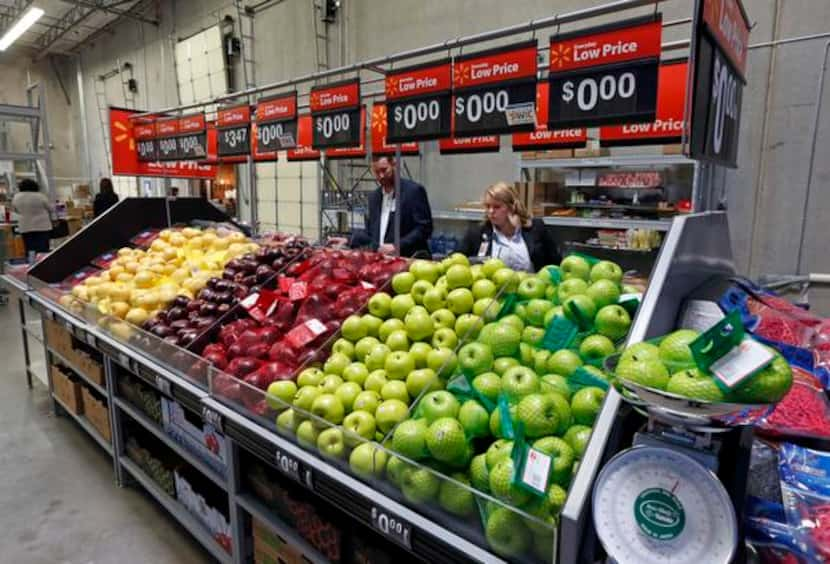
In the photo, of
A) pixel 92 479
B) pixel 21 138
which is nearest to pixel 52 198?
pixel 92 479

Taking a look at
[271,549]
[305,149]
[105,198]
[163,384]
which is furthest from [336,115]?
[105,198]

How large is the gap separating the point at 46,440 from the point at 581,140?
438 centimetres

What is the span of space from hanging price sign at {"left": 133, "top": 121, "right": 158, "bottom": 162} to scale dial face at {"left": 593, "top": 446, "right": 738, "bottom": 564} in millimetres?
4962

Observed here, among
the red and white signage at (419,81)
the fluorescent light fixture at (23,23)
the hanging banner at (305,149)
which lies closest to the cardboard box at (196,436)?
the red and white signage at (419,81)

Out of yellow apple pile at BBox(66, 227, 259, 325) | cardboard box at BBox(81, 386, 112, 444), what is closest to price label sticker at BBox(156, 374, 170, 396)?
yellow apple pile at BBox(66, 227, 259, 325)

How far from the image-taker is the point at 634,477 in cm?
87

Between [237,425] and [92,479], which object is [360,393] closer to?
[237,425]

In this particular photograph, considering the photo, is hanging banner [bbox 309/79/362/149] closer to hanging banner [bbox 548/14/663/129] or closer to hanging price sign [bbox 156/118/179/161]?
hanging banner [bbox 548/14/663/129]

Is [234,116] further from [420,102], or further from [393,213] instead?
[420,102]

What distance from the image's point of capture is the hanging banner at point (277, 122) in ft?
11.3

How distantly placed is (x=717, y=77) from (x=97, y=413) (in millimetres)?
3728

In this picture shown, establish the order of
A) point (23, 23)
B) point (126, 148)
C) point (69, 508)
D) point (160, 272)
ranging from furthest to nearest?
point (23, 23) < point (126, 148) < point (160, 272) < point (69, 508)

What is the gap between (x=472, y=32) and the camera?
674cm

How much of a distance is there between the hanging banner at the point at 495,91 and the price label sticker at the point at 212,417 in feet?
5.30
